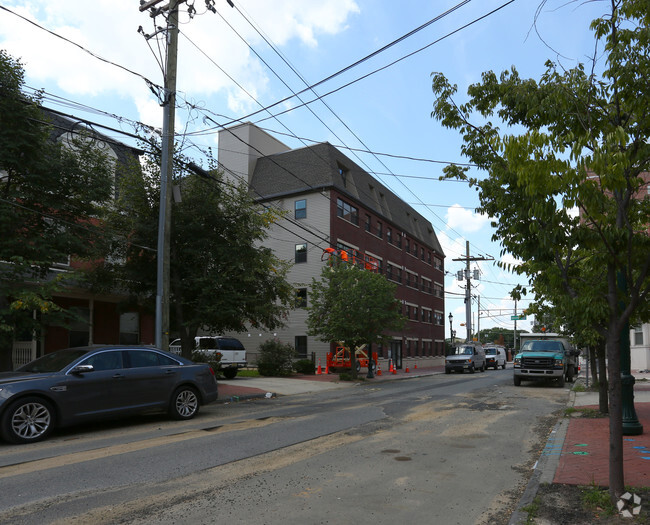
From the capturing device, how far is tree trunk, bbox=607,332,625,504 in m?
5.04

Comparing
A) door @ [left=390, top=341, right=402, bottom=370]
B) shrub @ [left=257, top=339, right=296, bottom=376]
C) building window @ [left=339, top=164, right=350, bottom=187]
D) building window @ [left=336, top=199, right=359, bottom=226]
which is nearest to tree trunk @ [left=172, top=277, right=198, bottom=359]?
shrub @ [left=257, top=339, right=296, bottom=376]

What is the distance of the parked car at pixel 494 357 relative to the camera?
42750mm

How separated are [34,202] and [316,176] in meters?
22.5

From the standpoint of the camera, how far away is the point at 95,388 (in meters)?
9.71

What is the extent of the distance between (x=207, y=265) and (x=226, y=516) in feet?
41.3

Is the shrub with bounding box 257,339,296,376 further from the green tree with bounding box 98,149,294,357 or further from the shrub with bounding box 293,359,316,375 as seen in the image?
the green tree with bounding box 98,149,294,357

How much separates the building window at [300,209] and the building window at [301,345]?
7714mm

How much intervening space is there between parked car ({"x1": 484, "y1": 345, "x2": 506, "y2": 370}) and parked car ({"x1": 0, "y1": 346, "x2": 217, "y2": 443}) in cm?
Answer: 3498

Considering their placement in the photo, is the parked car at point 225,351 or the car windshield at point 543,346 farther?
the parked car at point 225,351

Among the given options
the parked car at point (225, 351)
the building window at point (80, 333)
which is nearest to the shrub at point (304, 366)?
the parked car at point (225, 351)

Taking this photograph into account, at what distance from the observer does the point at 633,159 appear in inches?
205

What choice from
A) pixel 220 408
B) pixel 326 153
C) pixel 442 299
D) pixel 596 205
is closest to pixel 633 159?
pixel 596 205

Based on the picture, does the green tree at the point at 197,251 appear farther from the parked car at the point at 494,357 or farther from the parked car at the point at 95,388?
the parked car at the point at 494,357

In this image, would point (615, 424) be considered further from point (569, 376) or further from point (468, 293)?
point (468, 293)
